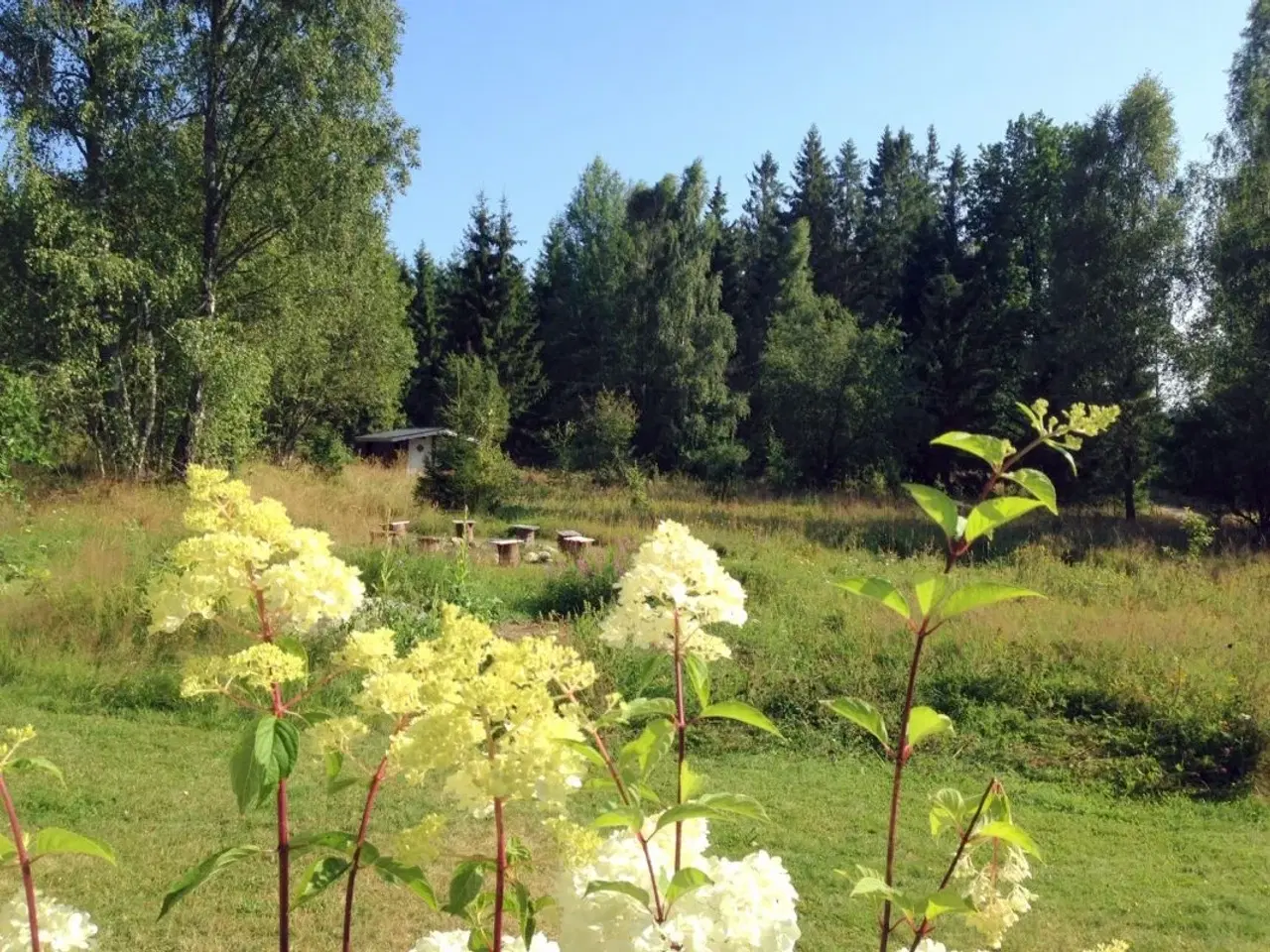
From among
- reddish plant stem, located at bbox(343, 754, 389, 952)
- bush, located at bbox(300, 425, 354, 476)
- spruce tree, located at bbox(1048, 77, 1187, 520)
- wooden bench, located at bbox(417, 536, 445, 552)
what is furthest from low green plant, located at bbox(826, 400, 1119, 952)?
bush, located at bbox(300, 425, 354, 476)

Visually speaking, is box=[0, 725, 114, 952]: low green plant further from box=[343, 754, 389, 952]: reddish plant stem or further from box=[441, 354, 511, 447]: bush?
box=[441, 354, 511, 447]: bush

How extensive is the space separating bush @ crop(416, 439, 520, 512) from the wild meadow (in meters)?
5.55

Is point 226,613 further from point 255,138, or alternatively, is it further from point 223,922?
point 255,138

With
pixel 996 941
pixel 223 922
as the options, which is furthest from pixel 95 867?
pixel 996 941

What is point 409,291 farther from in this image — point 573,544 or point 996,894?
point 996,894

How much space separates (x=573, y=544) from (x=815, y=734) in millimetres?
6392

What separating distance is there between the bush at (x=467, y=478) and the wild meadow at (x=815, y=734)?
218 inches

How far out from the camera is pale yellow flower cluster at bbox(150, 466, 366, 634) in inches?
39.0

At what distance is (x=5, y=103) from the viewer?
13.7m

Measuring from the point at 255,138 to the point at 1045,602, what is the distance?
1298cm

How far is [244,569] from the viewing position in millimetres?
1007

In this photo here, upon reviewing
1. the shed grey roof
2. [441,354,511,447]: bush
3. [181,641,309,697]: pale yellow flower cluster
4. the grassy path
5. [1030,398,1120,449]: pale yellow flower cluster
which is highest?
[441,354,511,447]: bush

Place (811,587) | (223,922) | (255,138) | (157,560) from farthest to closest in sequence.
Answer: (255,138), (811,587), (157,560), (223,922)

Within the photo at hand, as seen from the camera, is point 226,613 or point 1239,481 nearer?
point 226,613
